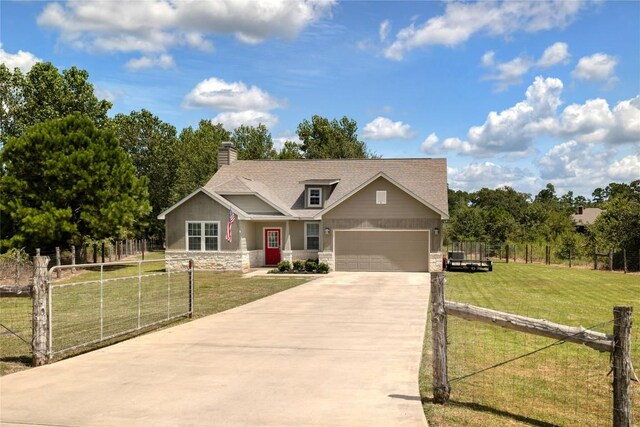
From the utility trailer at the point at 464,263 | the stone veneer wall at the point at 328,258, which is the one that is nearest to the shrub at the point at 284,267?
the stone veneer wall at the point at 328,258

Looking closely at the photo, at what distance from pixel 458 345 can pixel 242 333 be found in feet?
14.7

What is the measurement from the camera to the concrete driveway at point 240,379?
251 inches

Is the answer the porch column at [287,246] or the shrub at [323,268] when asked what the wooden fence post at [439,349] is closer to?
the shrub at [323,268]

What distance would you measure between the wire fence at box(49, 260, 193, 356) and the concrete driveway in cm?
90

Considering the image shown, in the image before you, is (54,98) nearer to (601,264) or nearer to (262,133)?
(262,133)

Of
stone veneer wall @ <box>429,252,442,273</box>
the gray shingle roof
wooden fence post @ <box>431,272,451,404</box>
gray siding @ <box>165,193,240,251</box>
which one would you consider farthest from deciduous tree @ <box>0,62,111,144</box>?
wooden fence post @ <box>431,272,451,404</box>

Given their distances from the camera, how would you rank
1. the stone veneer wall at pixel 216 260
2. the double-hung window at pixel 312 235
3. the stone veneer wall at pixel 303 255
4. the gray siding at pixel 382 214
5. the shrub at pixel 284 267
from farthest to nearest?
the double-hung window at pixel 312 235
the stone veneer wall at pixel 303 255
the stone veneer wall at pixel 216 260
the gray siding at pixel 382 214
the shrub at pixel 284 267

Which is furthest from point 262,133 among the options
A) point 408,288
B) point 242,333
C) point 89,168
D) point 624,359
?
point 624,359

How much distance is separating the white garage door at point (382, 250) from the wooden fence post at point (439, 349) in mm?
21584

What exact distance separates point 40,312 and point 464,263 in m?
24.4


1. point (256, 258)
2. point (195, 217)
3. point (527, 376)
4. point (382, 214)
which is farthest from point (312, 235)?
point (527, 376)

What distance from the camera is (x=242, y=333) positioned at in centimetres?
1159

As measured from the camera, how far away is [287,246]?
1214 inches

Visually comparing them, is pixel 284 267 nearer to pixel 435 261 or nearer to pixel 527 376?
pixel 435 261
